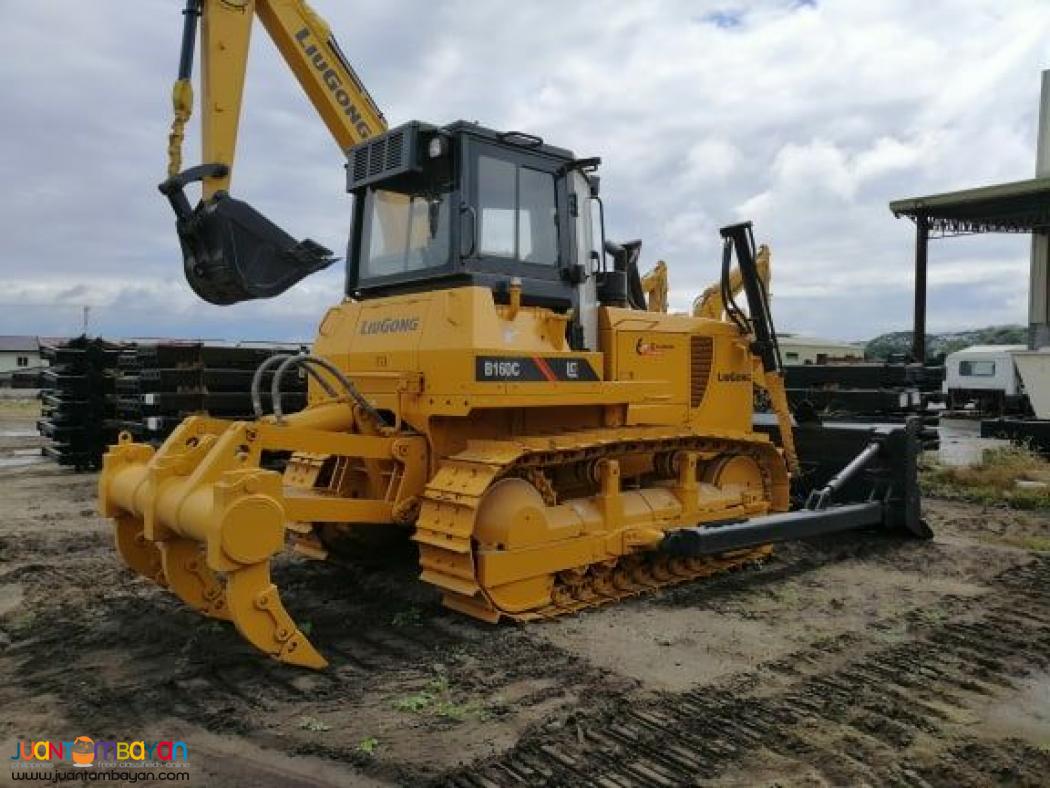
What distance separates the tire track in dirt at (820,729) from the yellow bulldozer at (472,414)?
1.37 meters

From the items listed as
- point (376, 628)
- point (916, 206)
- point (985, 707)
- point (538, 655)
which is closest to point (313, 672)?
point (376, 628)

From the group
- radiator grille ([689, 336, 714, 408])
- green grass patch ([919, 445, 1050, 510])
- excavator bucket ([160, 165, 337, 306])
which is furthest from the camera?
green grass patch ([919, 445, 1050, 510])

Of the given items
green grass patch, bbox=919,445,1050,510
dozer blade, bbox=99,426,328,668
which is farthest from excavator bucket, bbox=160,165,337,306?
green grass patch, bbox=919,445,1050,510

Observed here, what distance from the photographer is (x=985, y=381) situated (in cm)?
2625

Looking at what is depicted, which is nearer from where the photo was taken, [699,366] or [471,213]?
[471,213]

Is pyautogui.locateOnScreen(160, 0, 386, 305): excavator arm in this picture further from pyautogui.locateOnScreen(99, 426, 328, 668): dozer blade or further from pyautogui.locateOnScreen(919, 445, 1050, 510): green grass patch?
pyautogui.locateOnScreen(919, 445, 1050, 510): green grass patch

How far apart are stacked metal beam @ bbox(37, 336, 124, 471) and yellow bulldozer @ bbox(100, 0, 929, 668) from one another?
24.8 feet

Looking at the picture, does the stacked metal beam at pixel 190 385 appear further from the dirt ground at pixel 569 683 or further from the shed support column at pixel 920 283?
the shed support column at pixel 920 283

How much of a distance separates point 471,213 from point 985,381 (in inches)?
980

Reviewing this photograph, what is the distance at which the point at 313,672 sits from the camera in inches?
185

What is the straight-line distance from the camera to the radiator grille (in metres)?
7.20

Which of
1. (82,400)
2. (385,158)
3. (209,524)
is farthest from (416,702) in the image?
(82,400)

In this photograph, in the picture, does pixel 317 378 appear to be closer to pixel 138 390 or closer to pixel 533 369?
pixel 533 369

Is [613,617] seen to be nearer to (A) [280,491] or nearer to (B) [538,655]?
(B) [538,655]
